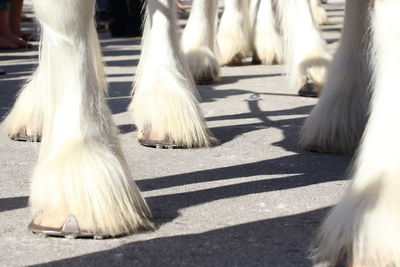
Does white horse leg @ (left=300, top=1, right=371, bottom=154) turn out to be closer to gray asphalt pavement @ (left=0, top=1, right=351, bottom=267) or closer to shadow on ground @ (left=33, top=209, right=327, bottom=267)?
gray asphalt pavement @ (left=0, top=1, right=351, bottom=267)

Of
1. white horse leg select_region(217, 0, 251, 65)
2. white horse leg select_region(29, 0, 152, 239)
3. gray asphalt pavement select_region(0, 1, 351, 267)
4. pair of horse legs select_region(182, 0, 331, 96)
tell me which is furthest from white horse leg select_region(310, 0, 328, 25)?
white horse leg select_region(29, 0, 152, 239)

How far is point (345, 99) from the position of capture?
14.1ft

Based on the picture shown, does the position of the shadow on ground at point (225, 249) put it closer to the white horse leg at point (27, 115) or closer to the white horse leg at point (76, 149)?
the white horse leg at point (76, 149)

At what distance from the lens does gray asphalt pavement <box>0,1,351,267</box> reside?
284 centimetres

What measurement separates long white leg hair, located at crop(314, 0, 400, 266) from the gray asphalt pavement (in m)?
0.21

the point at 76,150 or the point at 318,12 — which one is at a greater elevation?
the point at 76,150

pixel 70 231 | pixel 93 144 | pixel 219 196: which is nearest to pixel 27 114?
pixel 219 196

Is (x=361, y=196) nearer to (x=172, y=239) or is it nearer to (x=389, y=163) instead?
(x=389, y=163)

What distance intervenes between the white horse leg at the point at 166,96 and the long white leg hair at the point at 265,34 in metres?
3.12

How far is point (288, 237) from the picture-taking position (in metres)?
3.00

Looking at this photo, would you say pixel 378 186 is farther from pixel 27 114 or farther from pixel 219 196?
pixel 27 114

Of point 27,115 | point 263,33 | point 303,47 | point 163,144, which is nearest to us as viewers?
point 163,144

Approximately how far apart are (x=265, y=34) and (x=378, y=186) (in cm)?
515

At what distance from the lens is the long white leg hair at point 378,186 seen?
2.52 meters
